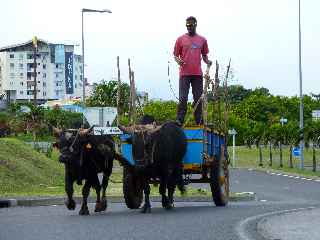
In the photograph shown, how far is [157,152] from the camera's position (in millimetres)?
16219

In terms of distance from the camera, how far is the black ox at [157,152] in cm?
1598

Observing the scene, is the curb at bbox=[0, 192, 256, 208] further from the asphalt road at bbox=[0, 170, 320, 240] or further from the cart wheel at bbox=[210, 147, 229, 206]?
the cart wheel at bbox=[210, 147, 229, 206]

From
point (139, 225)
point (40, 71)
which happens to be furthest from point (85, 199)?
point (40, 71)

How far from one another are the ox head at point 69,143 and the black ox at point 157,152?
891 mm

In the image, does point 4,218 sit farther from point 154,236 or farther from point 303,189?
point 303,189

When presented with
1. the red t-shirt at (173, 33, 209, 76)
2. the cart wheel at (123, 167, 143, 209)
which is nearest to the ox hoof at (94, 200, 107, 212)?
the cart wheel at (123, 167, 143, 209)

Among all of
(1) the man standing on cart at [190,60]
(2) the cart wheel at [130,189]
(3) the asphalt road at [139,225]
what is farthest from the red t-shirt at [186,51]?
(3) the asphalt road at [139,225]

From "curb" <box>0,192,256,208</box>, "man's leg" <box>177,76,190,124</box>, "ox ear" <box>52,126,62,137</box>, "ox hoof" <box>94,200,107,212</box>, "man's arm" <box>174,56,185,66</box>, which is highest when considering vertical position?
"man's arm" <box>174,56,185,66</box>

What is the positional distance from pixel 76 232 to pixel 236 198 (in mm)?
13431

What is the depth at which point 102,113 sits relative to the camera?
71.3ft

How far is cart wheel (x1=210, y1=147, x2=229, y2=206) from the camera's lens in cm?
1805

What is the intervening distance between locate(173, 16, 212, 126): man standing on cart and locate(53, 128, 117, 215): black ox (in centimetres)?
222

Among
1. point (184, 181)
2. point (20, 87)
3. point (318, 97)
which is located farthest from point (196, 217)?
point (20, 87)

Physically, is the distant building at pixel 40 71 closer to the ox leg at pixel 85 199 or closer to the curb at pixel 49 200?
the curb at pixel 49 200
